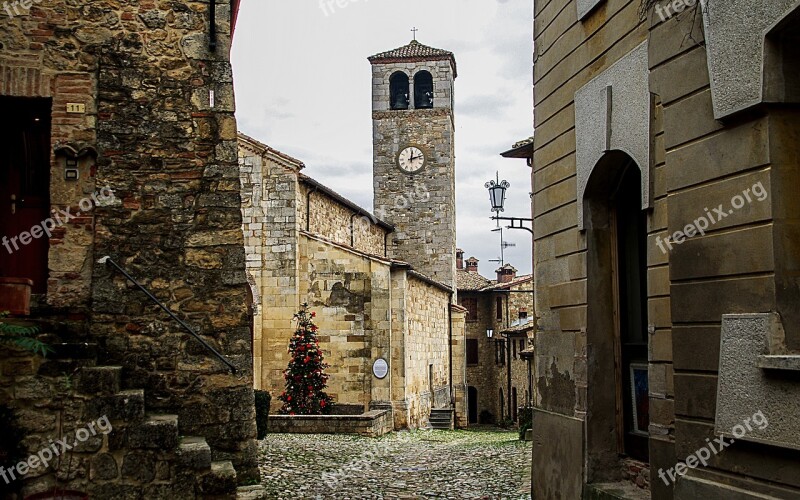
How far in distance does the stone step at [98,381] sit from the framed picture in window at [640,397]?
396 centimetres

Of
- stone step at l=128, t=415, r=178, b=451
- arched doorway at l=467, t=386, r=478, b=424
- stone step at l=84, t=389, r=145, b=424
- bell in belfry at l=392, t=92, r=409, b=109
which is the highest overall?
bell in belfry at l=392, t=92, r=409, b=109

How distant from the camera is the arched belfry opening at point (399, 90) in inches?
1421

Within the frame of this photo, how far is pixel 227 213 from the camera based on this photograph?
7707 millimetres

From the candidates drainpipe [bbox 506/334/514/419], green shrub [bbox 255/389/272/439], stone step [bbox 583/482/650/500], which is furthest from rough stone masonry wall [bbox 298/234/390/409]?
drainpipe [bbox 506/334/514/419]

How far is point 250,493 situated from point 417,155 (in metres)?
29.2

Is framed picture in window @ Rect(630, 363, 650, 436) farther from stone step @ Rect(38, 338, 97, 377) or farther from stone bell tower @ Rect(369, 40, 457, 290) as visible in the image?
stone bell tower @ Rect(369, 40, 457, 290)

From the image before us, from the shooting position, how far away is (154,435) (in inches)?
247

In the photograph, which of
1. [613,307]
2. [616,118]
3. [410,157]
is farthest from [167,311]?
[410,157]

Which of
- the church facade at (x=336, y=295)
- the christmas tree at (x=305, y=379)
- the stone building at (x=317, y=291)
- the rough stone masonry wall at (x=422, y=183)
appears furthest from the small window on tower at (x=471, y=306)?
the christmas tree at (x=305, y=379)

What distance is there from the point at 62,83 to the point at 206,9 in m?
1.54

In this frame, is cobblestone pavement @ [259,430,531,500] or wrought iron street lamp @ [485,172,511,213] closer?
cobblestone pavement @ [259,430,531,500]

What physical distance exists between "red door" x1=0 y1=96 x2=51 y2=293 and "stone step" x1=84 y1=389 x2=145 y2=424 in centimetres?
183

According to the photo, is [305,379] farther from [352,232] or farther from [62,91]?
[62,91]

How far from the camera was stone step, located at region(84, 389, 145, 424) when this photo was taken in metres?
6.19
